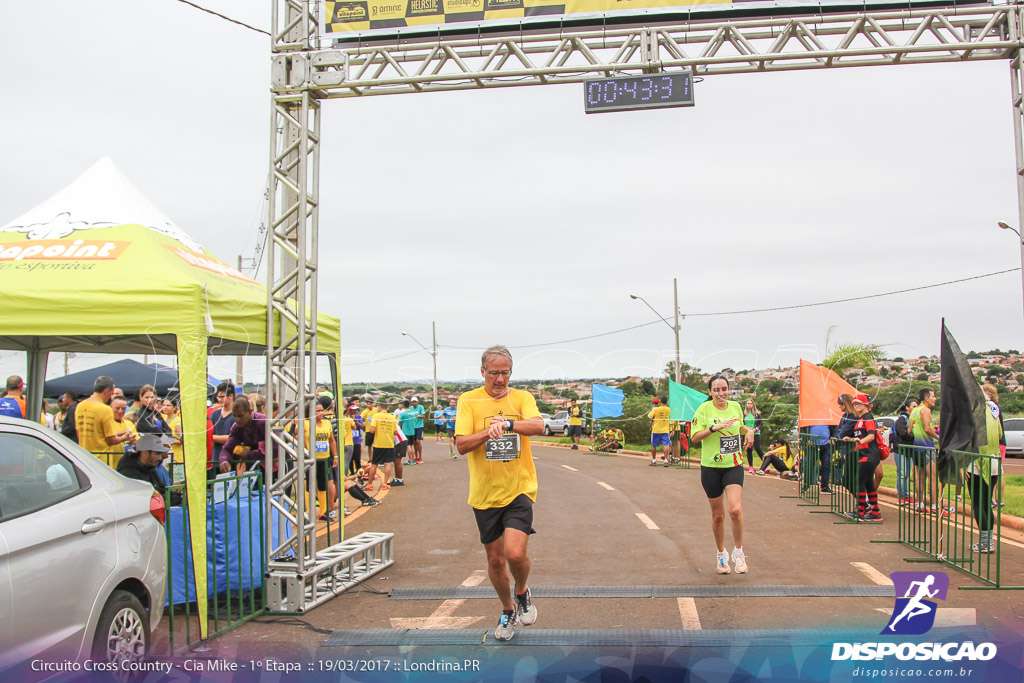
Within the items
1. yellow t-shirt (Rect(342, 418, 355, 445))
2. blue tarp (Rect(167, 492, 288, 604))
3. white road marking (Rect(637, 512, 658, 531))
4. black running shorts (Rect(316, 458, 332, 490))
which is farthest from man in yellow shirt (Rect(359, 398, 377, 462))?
blue tarp (Rect(167, 492, 288, 604))

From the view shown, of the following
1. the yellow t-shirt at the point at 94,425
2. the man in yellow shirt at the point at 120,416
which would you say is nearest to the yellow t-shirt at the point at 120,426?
the man in yellow shirt at the point at 120,416

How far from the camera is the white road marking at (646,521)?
11.3 meters

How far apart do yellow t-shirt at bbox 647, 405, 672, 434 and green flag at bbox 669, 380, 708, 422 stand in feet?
1.35

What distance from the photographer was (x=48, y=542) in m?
4.32

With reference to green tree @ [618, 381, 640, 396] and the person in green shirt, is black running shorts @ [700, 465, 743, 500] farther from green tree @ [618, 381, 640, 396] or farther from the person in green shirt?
green tree @ [618, 381, 640, 396]

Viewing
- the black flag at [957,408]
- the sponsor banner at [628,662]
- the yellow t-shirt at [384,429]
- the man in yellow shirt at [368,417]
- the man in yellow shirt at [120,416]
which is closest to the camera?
the sponsor banner at [628,662]

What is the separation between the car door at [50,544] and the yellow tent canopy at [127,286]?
57.9 inches

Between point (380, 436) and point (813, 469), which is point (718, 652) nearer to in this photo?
point (813, 469)

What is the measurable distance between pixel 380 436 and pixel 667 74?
31.9 ft

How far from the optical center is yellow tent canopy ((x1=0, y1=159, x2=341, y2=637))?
252 inches

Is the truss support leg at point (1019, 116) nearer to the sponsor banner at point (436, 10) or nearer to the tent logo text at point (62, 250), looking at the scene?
the sponsor banner at point (436, 10)

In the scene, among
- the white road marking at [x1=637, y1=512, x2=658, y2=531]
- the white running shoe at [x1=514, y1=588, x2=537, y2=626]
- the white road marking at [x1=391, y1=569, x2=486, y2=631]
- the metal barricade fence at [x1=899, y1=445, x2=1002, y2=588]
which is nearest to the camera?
the white running shoe at [x1=514, y1=588, x2=537, y2=626]

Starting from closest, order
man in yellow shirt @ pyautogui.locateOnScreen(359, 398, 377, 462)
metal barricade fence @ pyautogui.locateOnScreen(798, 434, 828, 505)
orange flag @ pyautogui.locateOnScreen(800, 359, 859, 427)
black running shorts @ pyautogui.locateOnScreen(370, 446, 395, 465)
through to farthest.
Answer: metal barricade fence @ pyautogui.locateOnScreen(798, 434, 828, 505) < orange flag @ pyautogui.locateOnScreen(800, 359, 859, 427) < black running shorts @ pyautogui.locateOnScreen(370, 446, 395, 465) < man in yellow shirt @ pyautogui.locateOnScreen(359, 398, 377, 462)

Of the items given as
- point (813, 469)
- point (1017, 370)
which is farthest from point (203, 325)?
point (1017, 370)
